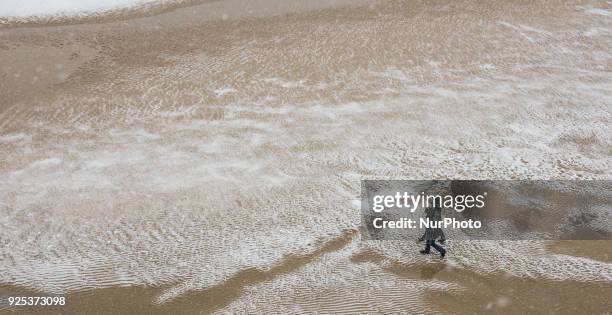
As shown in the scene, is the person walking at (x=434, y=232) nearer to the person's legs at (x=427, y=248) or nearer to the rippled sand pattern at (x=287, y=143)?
the person's legs at (x=427, y=248)

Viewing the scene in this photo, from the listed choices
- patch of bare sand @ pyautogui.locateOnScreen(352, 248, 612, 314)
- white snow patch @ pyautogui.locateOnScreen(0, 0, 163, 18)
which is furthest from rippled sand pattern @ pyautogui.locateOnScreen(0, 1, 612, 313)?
white snow patch @ pyautogui.locateOnScreen(0, 0, 163, 18)

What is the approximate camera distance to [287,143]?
1173 cm

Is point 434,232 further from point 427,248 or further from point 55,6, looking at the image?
point 55,6

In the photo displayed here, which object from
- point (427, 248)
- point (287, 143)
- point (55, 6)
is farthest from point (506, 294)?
point (55, 6)

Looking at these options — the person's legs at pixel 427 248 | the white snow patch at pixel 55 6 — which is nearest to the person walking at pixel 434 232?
the person's legs at pixel 427 248

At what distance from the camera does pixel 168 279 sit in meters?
8.24

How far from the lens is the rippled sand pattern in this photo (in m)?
8.20

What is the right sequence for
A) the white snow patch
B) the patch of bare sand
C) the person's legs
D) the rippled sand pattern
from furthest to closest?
the white snow patch
the person's legs
the rippled sand pattern
the patch of bare sand

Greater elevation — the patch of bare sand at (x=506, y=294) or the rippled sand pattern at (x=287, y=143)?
the rippled sand pattern at (x=287, y=143)

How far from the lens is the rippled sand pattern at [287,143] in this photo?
26.9 ft

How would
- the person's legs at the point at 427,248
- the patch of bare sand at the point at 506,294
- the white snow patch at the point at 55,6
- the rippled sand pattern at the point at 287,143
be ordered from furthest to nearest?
the white snow patch at the point at 55,6
the person's legs at the point at 427,248
the rippled sand pattern at the point at 287,143
the patch of bare sand at the point at 506,294

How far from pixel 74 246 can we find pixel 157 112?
4.71 m

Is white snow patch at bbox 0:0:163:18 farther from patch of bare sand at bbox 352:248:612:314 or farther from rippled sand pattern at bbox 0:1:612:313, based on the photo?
patch of bare sand at bbox 352:248:612:314

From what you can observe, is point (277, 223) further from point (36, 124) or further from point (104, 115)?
point (36, 124)
